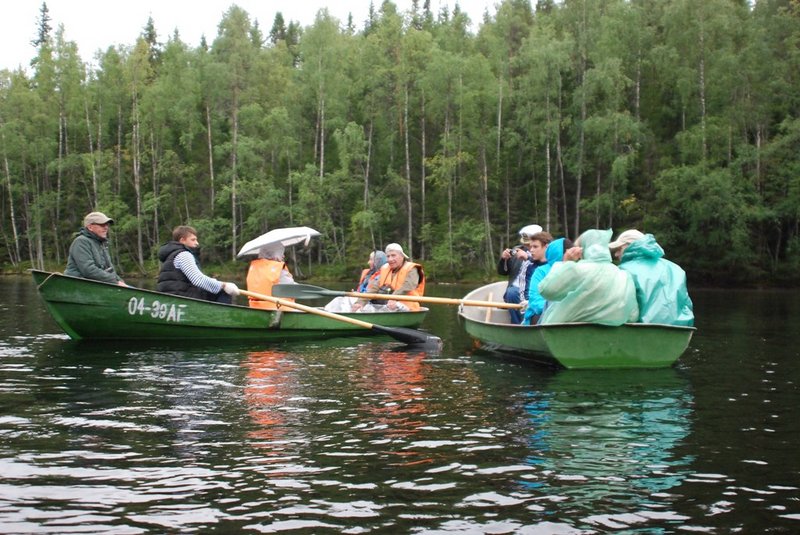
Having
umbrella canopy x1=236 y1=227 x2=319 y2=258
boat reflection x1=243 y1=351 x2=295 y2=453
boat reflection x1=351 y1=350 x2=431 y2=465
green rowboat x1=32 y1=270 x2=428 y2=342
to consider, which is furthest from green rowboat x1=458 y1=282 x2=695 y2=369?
umbrella canopy x1=236 y1=227 x2=319 y2=258

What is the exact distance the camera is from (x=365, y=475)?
4582mm

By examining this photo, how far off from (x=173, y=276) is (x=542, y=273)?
15.9ft

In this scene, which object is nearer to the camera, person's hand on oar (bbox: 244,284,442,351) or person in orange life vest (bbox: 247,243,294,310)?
person's hand on oar (bbox: 244,284,442,351)

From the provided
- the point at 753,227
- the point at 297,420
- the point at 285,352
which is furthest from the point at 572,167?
the point at 297,420

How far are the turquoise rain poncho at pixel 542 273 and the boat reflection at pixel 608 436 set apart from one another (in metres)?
1.45

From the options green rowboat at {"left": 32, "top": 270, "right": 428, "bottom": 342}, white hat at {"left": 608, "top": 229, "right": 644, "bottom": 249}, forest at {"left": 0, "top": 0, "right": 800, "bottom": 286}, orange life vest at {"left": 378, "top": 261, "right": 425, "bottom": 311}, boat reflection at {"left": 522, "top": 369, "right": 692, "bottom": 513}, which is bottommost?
boat reflection at {"left": 522, "top": 369, "right": 692, "bottom": 513}

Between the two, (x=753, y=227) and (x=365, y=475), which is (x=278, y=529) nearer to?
(x=365, y=475)

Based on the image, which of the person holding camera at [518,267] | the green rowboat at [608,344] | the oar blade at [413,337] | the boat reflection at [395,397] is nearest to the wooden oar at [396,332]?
the oar blade at [413,337]

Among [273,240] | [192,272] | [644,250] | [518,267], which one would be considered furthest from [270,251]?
[644,250]

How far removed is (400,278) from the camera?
13.1 meters

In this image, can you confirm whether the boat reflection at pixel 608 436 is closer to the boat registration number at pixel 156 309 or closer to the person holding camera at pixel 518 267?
the person holding camera at pixel 518 267

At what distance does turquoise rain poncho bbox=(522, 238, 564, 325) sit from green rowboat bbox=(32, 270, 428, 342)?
3.67m

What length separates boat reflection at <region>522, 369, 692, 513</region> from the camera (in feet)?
14.5

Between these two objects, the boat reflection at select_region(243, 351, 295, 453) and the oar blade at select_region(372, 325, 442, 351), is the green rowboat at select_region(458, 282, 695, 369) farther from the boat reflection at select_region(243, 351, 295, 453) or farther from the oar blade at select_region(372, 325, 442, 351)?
the boat reflection at select_region(243, 351, 295, 453)
